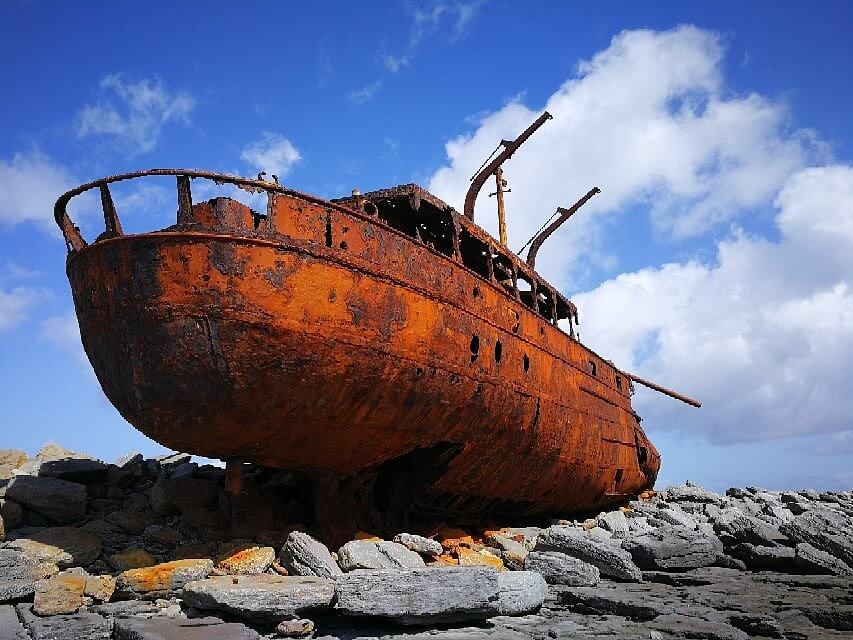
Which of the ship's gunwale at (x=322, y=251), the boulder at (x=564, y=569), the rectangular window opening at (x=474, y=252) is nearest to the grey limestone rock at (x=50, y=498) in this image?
the ship's gunwale at (x=322, y=251)

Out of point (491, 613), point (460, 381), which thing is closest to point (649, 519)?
point (460, 381)

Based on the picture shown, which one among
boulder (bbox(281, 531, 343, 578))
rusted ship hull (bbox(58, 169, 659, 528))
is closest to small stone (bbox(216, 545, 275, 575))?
boulder (bbox(281, 531, 343, 578))

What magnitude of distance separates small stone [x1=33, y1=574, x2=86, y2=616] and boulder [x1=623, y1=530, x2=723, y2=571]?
615 cm

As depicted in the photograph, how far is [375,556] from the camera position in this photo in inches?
234

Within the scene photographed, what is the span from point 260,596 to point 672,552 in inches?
210

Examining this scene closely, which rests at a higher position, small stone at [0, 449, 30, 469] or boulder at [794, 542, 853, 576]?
small stone at [0, 449, 30, 469]

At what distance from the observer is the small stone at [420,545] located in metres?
6.58

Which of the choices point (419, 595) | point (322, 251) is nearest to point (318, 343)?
point (322, 251)

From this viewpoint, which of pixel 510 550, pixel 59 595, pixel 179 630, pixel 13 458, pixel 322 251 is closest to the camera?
pixel 179 630

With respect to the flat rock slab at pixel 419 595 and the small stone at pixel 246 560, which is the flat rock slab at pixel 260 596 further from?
the small stone at pixel 246 560

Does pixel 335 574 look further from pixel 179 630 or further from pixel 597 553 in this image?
pixel 597 553

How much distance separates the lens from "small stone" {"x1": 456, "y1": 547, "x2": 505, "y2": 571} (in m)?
6.93

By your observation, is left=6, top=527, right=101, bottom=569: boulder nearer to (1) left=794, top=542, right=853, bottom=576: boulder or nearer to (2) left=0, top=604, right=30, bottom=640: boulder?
(2) left=0, top=604, right=30, bottom=640: boulder

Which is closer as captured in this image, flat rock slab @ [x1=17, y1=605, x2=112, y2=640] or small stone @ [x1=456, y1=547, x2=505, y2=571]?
flat rock slab @ [x1=17, y1=605, x2=112, y2=640]
